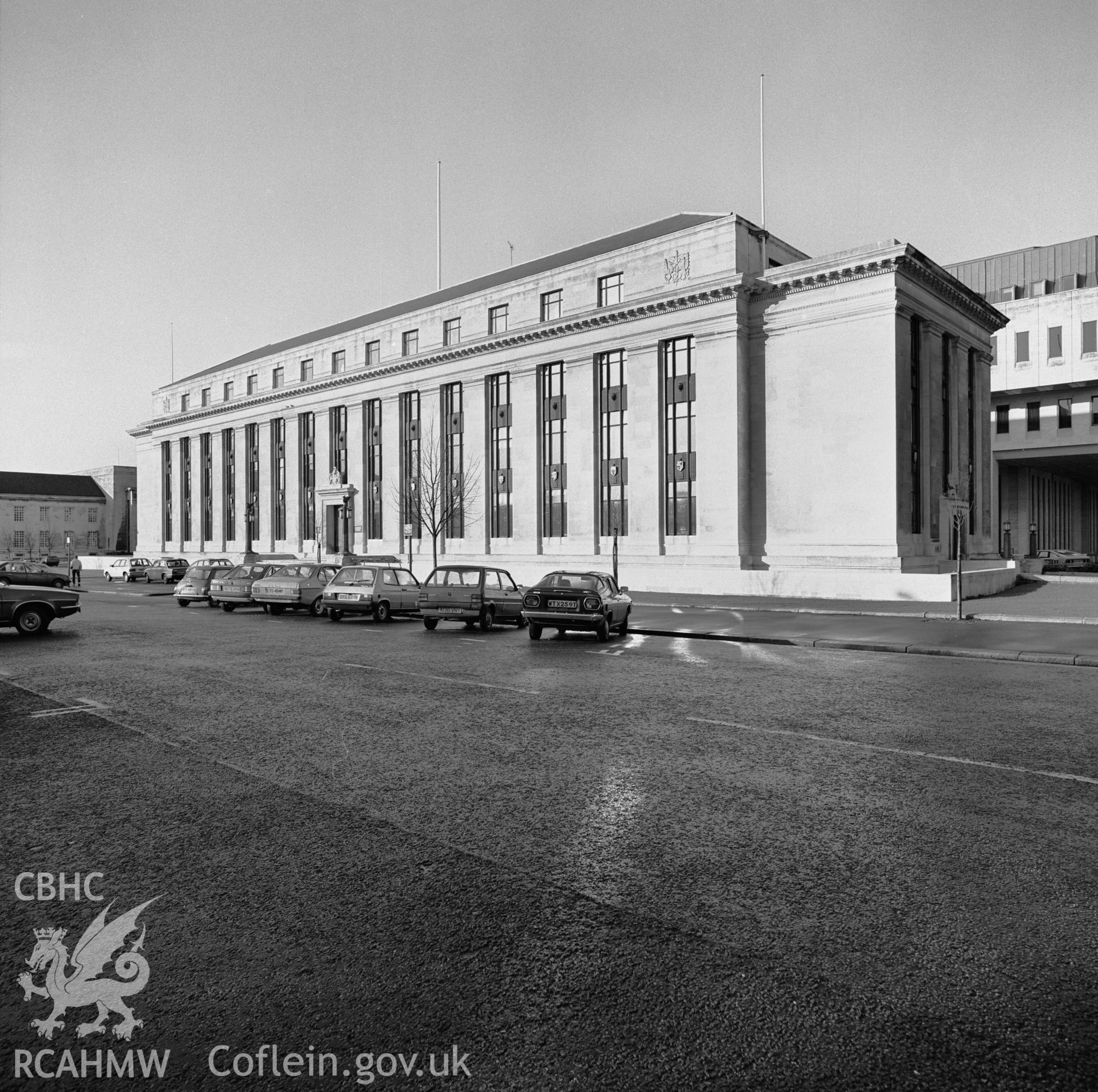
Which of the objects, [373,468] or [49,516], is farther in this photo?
[49,516]

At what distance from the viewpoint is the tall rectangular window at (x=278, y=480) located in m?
64.3

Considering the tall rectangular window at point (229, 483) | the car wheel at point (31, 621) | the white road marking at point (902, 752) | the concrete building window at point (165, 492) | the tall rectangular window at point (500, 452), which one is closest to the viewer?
the white road marking at point (902, 752)

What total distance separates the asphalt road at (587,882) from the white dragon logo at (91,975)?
64mm

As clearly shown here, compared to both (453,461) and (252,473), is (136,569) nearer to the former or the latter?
(252,473)

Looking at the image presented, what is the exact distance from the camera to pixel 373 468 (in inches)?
2224

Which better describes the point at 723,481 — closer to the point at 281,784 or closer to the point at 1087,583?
the point at 1087,583

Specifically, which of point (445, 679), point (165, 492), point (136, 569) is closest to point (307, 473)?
point (136, 569)

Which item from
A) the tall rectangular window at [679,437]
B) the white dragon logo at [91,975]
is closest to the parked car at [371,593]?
the tall rectangular window at [679,437]

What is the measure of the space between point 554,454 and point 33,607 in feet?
100

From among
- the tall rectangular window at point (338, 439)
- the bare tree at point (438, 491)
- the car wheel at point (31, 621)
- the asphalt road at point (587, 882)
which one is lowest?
the asphalt road at point (587, 882)

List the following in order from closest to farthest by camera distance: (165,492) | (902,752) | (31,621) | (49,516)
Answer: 1. (902,752)
2. (31,621)
3. (165,492)
4. (49,516)

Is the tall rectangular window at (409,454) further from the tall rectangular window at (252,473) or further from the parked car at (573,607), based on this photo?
the parked car at (573,607)

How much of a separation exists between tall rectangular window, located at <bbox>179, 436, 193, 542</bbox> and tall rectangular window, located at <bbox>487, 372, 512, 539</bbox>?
3945 centimetres

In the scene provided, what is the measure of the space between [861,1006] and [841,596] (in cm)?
2772
